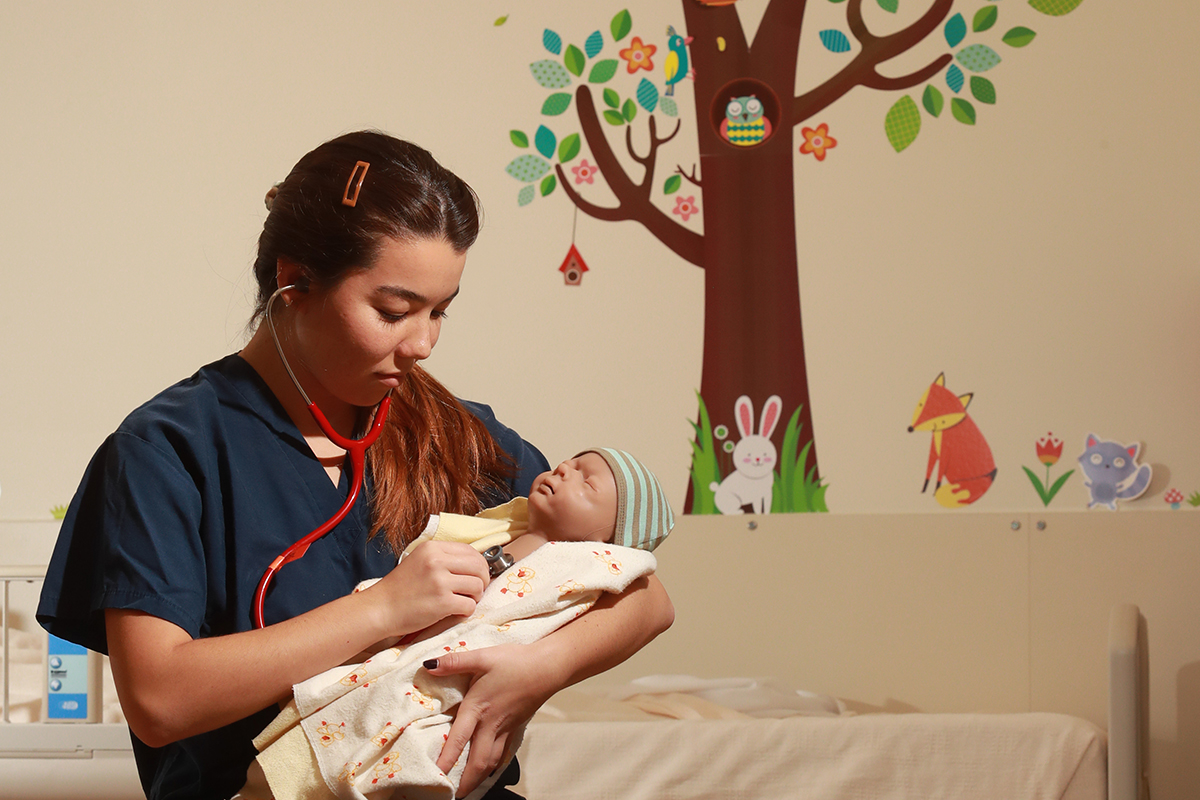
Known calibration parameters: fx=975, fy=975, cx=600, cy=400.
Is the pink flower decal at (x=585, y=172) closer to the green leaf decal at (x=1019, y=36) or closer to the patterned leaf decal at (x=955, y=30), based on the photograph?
the patterned leaf decal at (x=955, y=30)

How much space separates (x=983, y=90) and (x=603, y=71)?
1017 millimetres

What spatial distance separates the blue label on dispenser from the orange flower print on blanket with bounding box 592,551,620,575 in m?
1.53

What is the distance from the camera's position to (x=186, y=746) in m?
1.01

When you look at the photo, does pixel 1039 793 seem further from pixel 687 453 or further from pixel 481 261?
pixel 481 261

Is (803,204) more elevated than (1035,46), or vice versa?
(1035,46)

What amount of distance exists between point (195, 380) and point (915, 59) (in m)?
2.18

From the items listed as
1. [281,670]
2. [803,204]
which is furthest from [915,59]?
[281,670]

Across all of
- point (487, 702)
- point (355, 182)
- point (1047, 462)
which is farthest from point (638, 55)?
point (487, 702)

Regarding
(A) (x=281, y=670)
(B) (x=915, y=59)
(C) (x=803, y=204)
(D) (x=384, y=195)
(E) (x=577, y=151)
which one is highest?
(B) (x=915, y=59)

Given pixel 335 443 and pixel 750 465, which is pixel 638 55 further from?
pixel 335 443

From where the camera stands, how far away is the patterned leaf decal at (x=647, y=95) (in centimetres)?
267

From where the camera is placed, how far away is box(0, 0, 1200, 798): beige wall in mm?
2539

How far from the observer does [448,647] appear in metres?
0.99

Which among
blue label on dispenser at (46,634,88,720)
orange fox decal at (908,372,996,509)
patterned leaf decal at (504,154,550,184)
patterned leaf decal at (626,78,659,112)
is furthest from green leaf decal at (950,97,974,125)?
blue label on dispenser at (46,634,88,720)
